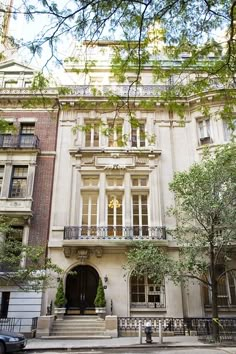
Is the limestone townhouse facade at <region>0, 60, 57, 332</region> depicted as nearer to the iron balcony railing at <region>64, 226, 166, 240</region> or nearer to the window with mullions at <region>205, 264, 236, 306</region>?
the iron balcony railing at <region>64, 226, 166, 240</region>

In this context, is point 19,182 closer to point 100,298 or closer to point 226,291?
point 100,298

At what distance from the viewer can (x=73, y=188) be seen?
19.0 metres

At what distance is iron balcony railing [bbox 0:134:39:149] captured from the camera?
1975 cm

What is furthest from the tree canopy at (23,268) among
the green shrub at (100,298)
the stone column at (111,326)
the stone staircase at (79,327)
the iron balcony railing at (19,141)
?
the iron balcony railing at (19,141)

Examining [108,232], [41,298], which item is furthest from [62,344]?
[108,232]

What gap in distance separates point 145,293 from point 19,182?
9699mm

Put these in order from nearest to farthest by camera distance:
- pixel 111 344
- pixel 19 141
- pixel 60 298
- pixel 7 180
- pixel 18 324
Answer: pixel 111 344 → pixel 18 324 → pixel 60 298 → pixel 7 180 → pixel 19 141

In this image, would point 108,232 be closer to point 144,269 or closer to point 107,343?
point 144,269

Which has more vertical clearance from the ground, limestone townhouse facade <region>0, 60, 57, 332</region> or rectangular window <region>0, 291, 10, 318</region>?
limestone townhouse facade <region>0, 60, 57, 332</region>

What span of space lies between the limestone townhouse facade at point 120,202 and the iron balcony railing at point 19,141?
1.52 meters

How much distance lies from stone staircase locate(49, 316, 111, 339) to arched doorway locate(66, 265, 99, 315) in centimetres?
73

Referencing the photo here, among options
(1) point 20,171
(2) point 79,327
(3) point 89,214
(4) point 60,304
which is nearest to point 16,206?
(1) point 20,171

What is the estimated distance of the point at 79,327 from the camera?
49.5 ft

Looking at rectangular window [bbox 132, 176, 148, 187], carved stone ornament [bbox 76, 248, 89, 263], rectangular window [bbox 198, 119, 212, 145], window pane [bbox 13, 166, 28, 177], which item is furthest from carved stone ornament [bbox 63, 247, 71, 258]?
rectangular window [bbox 198, 119, 212, 145]
